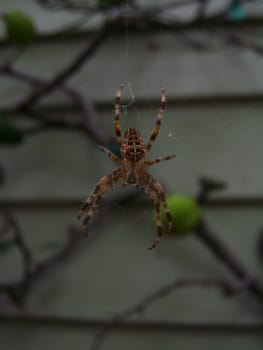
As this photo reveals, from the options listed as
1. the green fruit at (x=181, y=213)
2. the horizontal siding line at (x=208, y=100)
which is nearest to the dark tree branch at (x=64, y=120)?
the horizontal siding line at (x=208, y=100)

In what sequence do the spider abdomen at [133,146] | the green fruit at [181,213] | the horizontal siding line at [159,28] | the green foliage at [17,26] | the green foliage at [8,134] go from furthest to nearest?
the horizontal siding line at [159,28]
the green foliage at [8,134]
the green foliage at [17,26]
the green fruit at [181,213]
the spider abdomen at [133,146]

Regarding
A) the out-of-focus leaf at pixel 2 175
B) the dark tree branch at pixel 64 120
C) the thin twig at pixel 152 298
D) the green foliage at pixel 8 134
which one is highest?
the dark tree branch at pixel 64 120

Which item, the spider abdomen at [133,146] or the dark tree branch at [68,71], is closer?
the spider abdomen at [133,146]

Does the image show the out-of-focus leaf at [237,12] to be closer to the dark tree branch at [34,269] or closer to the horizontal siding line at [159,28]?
the horizontal siding line at [159,28]

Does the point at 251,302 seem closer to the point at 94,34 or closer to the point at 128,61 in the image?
the point at 128,61

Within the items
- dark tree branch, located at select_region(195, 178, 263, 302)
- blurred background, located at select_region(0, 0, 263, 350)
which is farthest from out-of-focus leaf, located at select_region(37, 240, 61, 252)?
dark tree branch, located at select_region(195, 178, 263, 302)
